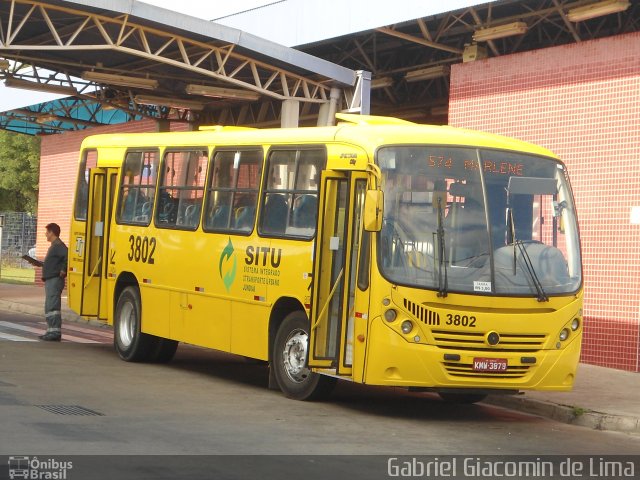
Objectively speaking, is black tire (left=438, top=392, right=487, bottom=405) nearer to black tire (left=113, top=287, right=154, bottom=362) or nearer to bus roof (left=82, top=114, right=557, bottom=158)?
bus roof (left=82, top=114, right=557, bottom=158)

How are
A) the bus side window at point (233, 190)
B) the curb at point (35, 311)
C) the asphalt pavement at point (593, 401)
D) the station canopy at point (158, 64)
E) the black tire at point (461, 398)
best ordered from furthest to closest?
the curb at point (35, 311) → the station canopy at point (158, 64) → the bus side window at point (233, 190) → the black tire at point (461, 398) → the asphalt pavement at point (593, 401)

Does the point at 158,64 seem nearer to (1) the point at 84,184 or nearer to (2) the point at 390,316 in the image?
(1) the point at 84,184

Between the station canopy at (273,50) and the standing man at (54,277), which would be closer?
the standing man at (54,277)

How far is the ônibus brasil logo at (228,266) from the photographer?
15.0 metres

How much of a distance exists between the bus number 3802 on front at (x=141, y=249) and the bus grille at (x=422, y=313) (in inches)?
208

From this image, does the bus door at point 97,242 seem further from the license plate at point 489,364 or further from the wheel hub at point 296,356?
the license plate at point 489,364

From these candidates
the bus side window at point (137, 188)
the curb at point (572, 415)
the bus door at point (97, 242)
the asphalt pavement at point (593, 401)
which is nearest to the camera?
the curb at point (572, 415)

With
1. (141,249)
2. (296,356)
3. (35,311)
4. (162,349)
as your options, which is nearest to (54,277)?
(141,249)

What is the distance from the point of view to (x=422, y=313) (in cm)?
1248

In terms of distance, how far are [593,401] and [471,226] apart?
304 cm

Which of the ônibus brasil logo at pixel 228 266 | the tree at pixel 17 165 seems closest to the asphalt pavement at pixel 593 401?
the ônibus brasil logo at pixel 228 266

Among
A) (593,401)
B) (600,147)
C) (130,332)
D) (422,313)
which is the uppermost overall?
(600,147)

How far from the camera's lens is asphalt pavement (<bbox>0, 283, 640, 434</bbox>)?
13.3 meters

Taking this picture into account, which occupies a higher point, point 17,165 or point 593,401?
point 17,165
